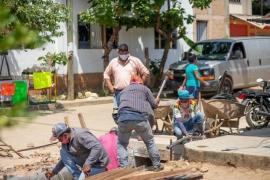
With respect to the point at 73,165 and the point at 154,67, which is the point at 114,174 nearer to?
the point at 73,165

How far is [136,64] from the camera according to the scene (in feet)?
29.8

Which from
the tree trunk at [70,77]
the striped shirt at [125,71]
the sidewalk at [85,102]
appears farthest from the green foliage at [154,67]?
the striped shirt at [125,71]

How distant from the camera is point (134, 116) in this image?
6855mm

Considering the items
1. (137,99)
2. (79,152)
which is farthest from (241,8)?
(79,152)

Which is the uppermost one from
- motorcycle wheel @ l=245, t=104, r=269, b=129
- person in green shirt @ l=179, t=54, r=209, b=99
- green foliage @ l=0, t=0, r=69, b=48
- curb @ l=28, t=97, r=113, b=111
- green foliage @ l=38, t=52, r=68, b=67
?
green foliage @ l=0, t=0, r=69, b=48

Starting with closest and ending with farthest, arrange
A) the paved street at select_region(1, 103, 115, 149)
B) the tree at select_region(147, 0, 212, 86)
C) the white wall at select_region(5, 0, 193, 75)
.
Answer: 1. the paved street at select_region(1, 103, 115, 149)
2. the white wall at select_region(5, 0, 193, 75)
3. the tree at select_region(147, 0, 212, 86)

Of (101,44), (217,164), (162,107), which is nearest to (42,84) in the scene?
(101,44)

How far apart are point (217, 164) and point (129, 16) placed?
14129 mm

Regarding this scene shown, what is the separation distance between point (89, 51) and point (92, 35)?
2.42ft

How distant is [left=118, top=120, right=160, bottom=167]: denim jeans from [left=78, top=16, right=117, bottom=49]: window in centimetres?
1408

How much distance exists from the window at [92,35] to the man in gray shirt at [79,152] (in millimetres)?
14751

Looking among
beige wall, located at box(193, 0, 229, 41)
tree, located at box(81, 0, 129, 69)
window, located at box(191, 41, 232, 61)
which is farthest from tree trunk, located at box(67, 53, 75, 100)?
beige wall, located at box(193, 0, 229, 41)

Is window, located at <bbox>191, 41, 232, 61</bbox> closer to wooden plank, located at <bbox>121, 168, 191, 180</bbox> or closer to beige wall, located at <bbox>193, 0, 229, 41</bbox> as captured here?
beige wall, located at <bbox>193, 0, 229, 41</bbox>

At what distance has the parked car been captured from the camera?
724 inches
